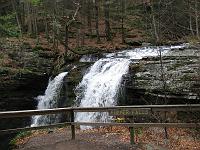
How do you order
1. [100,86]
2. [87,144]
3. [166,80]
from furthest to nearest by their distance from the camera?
[100,86], [166,80], [87,144]

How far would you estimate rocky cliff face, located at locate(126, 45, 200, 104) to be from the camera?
50.4 feet

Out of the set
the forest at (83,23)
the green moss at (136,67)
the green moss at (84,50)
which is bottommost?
the green moss at (136,67)

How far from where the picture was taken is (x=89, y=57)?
26906 millimetres

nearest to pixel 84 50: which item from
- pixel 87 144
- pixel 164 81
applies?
pixel 164 81

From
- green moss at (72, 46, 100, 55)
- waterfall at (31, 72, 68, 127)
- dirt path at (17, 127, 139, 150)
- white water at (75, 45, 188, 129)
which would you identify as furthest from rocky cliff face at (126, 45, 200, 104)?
green moss at (72, 46, 100, 55)

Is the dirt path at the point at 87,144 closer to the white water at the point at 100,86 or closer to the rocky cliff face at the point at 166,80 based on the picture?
the rocky cliff face at the point at 166,80

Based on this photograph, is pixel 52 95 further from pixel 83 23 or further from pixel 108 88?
pixel 83 23

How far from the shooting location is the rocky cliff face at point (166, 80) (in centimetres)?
1538

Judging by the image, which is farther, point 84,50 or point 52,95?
point 84,50

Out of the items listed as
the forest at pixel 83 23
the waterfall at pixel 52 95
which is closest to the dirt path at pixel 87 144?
the waterfall at pixel 52 95

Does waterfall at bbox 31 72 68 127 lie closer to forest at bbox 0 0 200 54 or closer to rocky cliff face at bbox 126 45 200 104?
rocky cliff face at bbox 126 45 200 104

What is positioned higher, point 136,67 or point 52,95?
point 136,67

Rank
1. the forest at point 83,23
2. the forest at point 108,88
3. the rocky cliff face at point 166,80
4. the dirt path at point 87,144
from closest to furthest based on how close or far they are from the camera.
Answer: the dirt path at point 87,144, the forest at point 108,88, the rocky cliff face at point 166,80, the forest at point 83,23

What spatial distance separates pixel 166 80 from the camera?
643 inches
